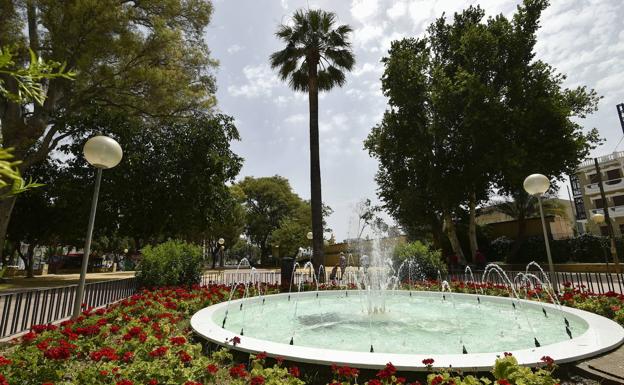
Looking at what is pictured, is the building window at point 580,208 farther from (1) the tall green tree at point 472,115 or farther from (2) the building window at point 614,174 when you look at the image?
(1) the tall green tree at point 472,115

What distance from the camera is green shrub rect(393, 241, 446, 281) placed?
15.9m

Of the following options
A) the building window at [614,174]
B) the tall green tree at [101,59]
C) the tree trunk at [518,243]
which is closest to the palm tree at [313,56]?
the tall green tree at [101,59]

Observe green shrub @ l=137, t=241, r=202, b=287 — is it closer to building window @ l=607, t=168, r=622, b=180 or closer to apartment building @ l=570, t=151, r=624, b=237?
apartment building @ l=570, t=151, r=624, b=237

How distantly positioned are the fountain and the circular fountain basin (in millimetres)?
11

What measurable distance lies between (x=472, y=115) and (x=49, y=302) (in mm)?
21661

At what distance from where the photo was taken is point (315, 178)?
15.3 m

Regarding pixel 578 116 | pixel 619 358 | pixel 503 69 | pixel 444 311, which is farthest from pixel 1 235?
pixel 578 116

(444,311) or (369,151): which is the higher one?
(369,151)

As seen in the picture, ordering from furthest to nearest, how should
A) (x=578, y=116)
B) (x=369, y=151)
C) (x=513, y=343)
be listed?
(x=369, y=151) → (x=578, y=116) → (x=513, y=343)

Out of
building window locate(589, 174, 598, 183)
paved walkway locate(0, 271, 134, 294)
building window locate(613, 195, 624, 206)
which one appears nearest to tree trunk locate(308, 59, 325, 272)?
paved walkway locate(0, 271, 134, 294)

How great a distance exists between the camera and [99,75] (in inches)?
649

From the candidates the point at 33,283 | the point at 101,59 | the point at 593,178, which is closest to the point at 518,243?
the point at 593,178

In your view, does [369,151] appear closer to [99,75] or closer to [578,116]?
[578,116]

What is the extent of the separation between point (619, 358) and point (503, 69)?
22249 mm
